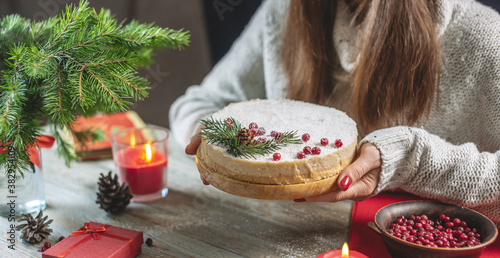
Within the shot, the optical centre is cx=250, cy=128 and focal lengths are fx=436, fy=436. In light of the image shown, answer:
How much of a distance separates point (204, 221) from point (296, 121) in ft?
1.09

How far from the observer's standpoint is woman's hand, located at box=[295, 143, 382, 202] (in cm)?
82

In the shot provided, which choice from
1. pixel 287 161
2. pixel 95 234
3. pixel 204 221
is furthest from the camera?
pixel 204 221

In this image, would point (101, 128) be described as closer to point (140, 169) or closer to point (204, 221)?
point (140, 169)

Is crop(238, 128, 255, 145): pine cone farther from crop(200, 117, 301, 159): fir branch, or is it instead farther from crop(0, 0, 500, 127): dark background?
crop(0, 0, 500, 127): dark background

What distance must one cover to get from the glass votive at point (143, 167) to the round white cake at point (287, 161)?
0.84 ft

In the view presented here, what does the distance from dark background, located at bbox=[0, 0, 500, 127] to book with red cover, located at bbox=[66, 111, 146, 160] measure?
3.05 ft

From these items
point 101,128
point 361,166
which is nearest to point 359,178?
point 361,166

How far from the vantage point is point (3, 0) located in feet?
6.80

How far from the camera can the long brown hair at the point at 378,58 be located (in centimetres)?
104

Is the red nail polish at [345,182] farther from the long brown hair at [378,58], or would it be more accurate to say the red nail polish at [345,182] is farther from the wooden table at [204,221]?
the long brown hair at [378,58]

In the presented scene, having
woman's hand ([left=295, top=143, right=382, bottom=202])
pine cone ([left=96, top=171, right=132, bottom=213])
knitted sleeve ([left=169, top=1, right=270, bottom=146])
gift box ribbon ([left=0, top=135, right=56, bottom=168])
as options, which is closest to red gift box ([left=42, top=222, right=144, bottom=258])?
pine cone ([left=96, top=171, right=132, bottom=213])

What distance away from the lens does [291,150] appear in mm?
810

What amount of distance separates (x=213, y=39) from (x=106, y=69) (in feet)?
6.36

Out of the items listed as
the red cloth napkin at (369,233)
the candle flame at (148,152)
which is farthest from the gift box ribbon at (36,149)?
the red cloth napkin at (369,233)
